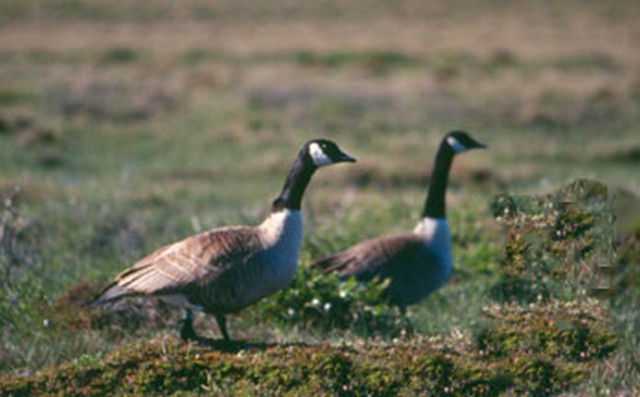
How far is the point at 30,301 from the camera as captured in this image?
7.64 meters

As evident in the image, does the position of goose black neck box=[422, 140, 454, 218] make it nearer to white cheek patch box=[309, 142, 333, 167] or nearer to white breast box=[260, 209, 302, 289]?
white cheek patch box=[309, 142, 333, 167]

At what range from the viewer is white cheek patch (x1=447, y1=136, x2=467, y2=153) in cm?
908

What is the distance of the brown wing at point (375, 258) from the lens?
8.15 m

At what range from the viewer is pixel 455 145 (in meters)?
9.10

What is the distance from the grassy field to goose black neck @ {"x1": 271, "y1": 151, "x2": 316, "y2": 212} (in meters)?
0.98

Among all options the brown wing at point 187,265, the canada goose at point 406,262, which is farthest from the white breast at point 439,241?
the brown wing at point 187,265

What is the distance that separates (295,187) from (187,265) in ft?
2.90

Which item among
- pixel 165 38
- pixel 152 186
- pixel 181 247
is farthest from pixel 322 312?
A: pixel 165 38

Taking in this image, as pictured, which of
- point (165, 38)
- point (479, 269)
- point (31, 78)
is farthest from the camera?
point (165, 38)

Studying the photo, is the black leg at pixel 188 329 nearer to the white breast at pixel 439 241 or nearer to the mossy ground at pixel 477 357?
the mossy ground at pixel 477 357

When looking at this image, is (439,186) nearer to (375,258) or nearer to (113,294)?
(375,258)

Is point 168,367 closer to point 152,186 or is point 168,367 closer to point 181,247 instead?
point 181,247

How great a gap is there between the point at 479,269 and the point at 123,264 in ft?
10.8

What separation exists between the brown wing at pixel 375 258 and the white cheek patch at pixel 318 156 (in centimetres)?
178
